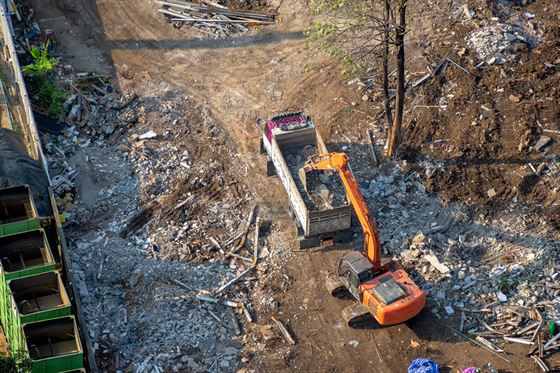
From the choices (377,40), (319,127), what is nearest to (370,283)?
(319,127)

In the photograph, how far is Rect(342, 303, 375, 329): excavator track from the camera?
884 inches

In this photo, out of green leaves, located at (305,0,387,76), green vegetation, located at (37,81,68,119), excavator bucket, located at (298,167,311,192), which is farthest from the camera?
green leaves, located at (305,0,387,76)

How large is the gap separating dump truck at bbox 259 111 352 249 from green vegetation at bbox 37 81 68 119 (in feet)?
26.6

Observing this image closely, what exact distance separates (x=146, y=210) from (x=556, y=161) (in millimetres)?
13933

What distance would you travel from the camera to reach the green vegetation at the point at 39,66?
31.1 meters

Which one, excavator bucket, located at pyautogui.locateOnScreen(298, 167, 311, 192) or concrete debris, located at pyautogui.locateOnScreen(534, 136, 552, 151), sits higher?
excavator bucket, located at pyautogui.locateOnScreen(298, 167, 311, 192)

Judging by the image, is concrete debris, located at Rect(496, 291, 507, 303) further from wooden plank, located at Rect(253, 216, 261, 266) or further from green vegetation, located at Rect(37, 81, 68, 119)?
green vegetation, located at Rect(37, 81, 68, 119)

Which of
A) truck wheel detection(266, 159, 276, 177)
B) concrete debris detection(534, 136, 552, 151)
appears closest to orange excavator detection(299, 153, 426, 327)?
truck wheel detection(266, 159, 276, 177)

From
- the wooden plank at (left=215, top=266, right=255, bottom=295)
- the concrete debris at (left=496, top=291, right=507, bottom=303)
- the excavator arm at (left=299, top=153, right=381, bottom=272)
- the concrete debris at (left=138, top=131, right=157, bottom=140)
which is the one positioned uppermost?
the concrete debris at (left=138, top=131, right=157, bottom=140)

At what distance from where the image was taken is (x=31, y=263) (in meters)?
23.8

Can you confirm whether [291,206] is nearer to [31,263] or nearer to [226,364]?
[226,364]

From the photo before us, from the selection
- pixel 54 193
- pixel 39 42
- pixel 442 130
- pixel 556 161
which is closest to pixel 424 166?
pixel 442 130

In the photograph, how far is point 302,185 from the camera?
84.5ft

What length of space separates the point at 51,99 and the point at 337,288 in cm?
1418
